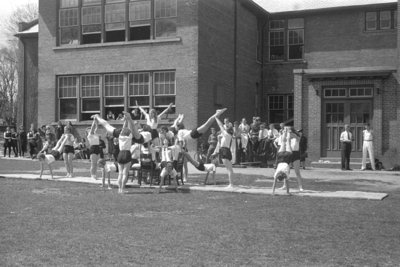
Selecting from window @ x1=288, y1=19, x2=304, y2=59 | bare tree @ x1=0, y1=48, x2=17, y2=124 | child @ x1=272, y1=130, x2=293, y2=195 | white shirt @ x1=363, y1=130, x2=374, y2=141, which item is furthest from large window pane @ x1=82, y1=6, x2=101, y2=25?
bare tree @ x1=0, y1=48, x2=17, y2=124

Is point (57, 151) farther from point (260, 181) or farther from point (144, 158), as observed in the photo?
point (260, 181)

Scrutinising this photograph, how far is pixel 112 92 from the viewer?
28.5 m

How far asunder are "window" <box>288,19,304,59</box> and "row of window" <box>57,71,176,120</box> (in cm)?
872

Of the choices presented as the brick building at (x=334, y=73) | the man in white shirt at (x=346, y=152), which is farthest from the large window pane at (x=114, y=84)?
the man in white shirt at (x=346, y=152)

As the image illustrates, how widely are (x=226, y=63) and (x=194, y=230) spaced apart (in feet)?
67.7

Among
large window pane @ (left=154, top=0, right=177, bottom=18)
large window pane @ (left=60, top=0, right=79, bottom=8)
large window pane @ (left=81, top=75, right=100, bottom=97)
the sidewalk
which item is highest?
large window pane @ (left=60, top=0, right=79, bottom=8)

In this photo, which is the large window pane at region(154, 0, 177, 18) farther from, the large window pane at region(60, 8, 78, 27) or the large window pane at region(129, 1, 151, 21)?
the large window pane at region(60, 8, 78, 27)

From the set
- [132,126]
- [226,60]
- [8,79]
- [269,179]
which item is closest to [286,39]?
[226,60]

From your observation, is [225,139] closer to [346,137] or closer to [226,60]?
[346,137]

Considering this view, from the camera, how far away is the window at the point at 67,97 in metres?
29.4

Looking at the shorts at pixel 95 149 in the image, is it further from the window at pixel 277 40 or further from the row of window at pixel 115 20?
the window at pixel 277 40

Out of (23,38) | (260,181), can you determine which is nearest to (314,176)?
(260,181)

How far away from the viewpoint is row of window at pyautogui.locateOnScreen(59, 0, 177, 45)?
1075 inches

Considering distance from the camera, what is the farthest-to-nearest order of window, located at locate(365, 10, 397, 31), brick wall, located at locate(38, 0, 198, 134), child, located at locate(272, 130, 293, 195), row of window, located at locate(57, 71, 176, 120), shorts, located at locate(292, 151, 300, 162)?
window, located at locate(365, 10, 397, 31), row of window, located at locate(57, 71, 176, 120), brick wall, located at locate(38, 0, 198, 134), shorts, located at locate(292, 151, 300, 162), child, located at locate(272, 130, 293, 195)
